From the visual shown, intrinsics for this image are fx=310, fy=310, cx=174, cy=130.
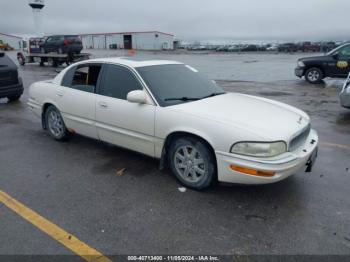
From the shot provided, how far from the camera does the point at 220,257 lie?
105 inches

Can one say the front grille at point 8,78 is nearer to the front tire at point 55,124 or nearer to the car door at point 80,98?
the front tire at point 55,124

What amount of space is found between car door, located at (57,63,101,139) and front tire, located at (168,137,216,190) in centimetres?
156

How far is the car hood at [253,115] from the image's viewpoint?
11.0 feet

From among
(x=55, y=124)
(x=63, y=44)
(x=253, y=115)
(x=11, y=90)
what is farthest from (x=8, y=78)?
(x=63, y=44)

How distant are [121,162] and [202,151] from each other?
1.61 meters

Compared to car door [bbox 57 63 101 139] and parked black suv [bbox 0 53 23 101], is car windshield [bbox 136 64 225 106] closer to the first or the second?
car door [bbox 57 63 101 139]

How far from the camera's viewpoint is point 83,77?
5.12 metres

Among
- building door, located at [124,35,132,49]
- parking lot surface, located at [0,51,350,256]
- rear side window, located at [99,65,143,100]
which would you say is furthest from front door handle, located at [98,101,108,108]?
building door, located at [124,35,132,49]

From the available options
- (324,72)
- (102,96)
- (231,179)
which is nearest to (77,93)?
(102,96)

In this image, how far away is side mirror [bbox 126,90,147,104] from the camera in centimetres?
400

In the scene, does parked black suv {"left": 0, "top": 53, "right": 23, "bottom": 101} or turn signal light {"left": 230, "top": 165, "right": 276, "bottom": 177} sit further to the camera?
parked black suv {"left": 0, "top": 53, "right": 23, "bottom": 101}

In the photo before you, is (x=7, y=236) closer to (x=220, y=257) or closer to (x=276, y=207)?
(x=220, y=257)

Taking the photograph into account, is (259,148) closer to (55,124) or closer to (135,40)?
(55,124)

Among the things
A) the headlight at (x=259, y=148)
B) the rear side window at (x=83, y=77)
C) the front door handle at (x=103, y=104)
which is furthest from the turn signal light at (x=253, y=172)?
the rear side window at (x=83, y=77)
